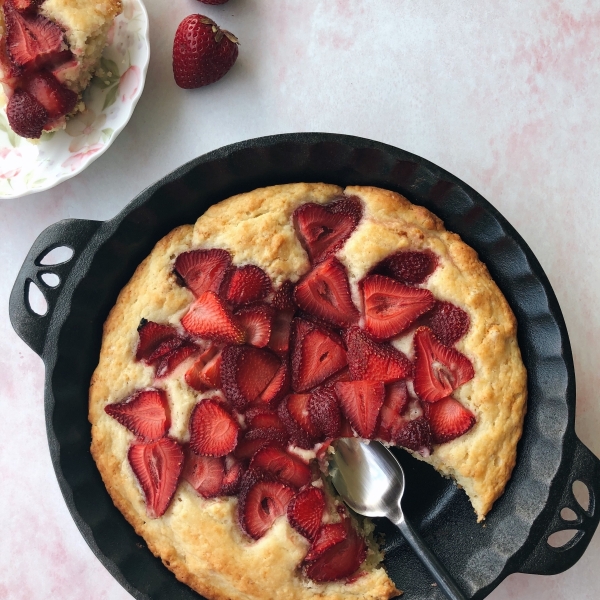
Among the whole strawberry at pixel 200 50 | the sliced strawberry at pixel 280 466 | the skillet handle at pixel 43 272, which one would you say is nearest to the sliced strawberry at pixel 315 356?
the sliced strawberry at pixel 280 466

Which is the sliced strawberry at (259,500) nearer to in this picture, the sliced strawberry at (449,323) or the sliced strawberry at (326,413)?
the sliced strawberry at (326,413)

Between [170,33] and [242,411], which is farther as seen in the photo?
[170,33]

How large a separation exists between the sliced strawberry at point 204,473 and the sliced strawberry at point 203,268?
534 millimetres

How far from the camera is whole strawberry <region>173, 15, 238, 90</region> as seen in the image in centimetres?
246

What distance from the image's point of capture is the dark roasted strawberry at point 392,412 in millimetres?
2166

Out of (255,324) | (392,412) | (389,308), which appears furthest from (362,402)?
(255,324)

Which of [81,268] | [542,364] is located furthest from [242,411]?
[542,364]

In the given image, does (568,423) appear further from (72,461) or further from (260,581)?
(72,461)

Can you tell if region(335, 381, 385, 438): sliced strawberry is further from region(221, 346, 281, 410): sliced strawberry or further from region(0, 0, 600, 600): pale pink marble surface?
region(0, 0, 600, 600): pale pink marble surface

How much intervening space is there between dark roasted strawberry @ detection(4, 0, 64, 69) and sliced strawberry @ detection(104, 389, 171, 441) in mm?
1268

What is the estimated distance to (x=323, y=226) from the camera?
227 centimetres

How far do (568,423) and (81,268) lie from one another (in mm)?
1630

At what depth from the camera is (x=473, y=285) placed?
224 centimetres

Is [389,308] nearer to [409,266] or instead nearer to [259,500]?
[409,266]
